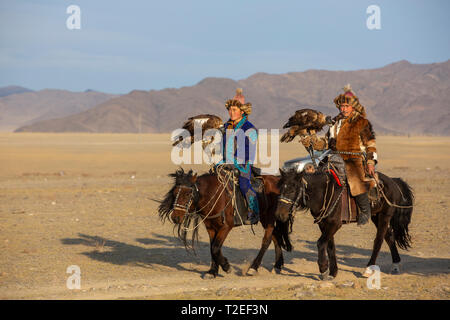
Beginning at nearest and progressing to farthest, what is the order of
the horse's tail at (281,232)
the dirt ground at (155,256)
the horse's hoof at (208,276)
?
the dirt ground at (155,256) → the horse's hoof at (208,276) → the horse's tail at (281,232)

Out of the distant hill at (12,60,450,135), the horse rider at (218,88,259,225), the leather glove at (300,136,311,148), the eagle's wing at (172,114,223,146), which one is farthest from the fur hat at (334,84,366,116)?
the distant hill at (12,60,450,135)

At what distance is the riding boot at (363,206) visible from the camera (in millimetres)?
8602

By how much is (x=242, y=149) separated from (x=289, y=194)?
4.48ft

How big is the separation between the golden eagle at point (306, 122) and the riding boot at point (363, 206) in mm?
1279

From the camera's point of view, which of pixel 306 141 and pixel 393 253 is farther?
pixel 393 253

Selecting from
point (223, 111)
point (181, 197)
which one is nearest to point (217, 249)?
point (181, 197)

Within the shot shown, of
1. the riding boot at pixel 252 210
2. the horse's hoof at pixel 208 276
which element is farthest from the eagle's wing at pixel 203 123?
the horse's hoof at pixel 208 276

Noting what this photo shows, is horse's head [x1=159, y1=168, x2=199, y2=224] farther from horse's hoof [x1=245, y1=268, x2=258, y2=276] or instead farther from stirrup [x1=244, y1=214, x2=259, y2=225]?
horse's hoof [x1=245, y1=268, x2=258, y2=276]

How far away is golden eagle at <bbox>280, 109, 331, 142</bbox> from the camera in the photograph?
28.1 feet

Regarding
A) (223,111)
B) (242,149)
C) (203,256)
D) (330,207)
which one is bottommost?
(203,256)

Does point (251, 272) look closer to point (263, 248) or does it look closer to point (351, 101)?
point (263, 248)

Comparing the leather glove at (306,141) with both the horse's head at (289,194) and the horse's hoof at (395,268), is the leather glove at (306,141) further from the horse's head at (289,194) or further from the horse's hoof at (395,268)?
the horse's hoof at (395,268)

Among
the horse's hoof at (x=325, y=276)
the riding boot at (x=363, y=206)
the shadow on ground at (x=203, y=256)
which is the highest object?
the riding boot at (x=363, y=206)

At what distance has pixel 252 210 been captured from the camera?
901 cm
